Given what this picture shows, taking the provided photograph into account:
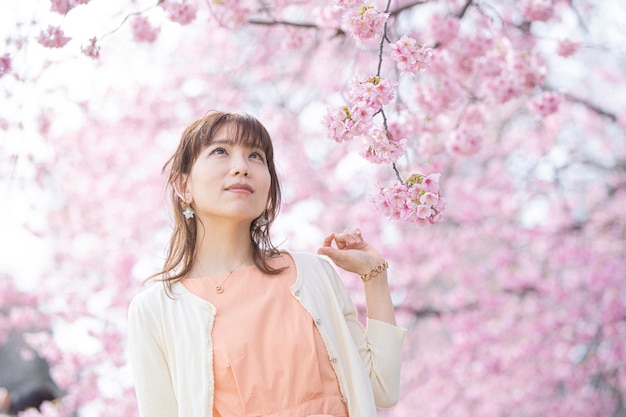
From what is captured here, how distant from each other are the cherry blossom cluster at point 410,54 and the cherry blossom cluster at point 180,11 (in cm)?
111

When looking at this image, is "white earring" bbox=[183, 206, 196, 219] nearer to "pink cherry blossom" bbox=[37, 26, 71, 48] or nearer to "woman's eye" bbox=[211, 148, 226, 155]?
"woman's eye" bbox=[211, 148, 226, 155]

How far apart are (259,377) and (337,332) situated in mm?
233

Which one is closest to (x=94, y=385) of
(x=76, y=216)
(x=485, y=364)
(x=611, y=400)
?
(x=76, y=216)

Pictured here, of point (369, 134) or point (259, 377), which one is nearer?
point (259, 377)

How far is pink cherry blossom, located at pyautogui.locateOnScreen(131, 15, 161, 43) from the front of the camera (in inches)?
134

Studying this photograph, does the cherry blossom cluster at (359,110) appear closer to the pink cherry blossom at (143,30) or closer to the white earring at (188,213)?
the white earring at (188,213)

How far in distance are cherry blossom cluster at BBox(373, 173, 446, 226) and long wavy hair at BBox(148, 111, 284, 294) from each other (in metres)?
0.27

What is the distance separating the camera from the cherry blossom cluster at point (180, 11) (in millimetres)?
2791

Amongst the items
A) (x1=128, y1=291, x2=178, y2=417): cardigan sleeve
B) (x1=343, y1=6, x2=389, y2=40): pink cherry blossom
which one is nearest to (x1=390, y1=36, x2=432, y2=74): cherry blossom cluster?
(x1=343, y1=6, x2=389, y2=40): pink cherry blossom

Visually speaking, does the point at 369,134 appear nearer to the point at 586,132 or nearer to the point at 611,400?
the point at 611,400

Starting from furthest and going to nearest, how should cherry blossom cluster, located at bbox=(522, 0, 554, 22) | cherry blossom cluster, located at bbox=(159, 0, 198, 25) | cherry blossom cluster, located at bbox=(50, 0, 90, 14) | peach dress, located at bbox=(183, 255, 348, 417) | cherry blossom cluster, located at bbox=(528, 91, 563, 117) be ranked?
cherry blossom cluster, located at bbox=(528, 91, 563, 117)
cherry blossom cluster, located at bbox=(522, 0, 554, 22)
cherry blossom cluster, located at bbox=(159, 0, 198, 25)
cherry blossom cluster, located at bbox=(50, 0, 90, 14)
peach dress, located at bbox=(183, 255, 348, 417)

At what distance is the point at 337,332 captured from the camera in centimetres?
172

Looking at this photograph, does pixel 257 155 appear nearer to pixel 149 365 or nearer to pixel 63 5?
pixel 149 365

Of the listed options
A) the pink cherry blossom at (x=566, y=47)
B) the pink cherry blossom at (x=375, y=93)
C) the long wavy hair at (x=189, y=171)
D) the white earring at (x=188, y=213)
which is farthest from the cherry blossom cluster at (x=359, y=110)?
the pink cherry blossom at (x=566, y=47)
